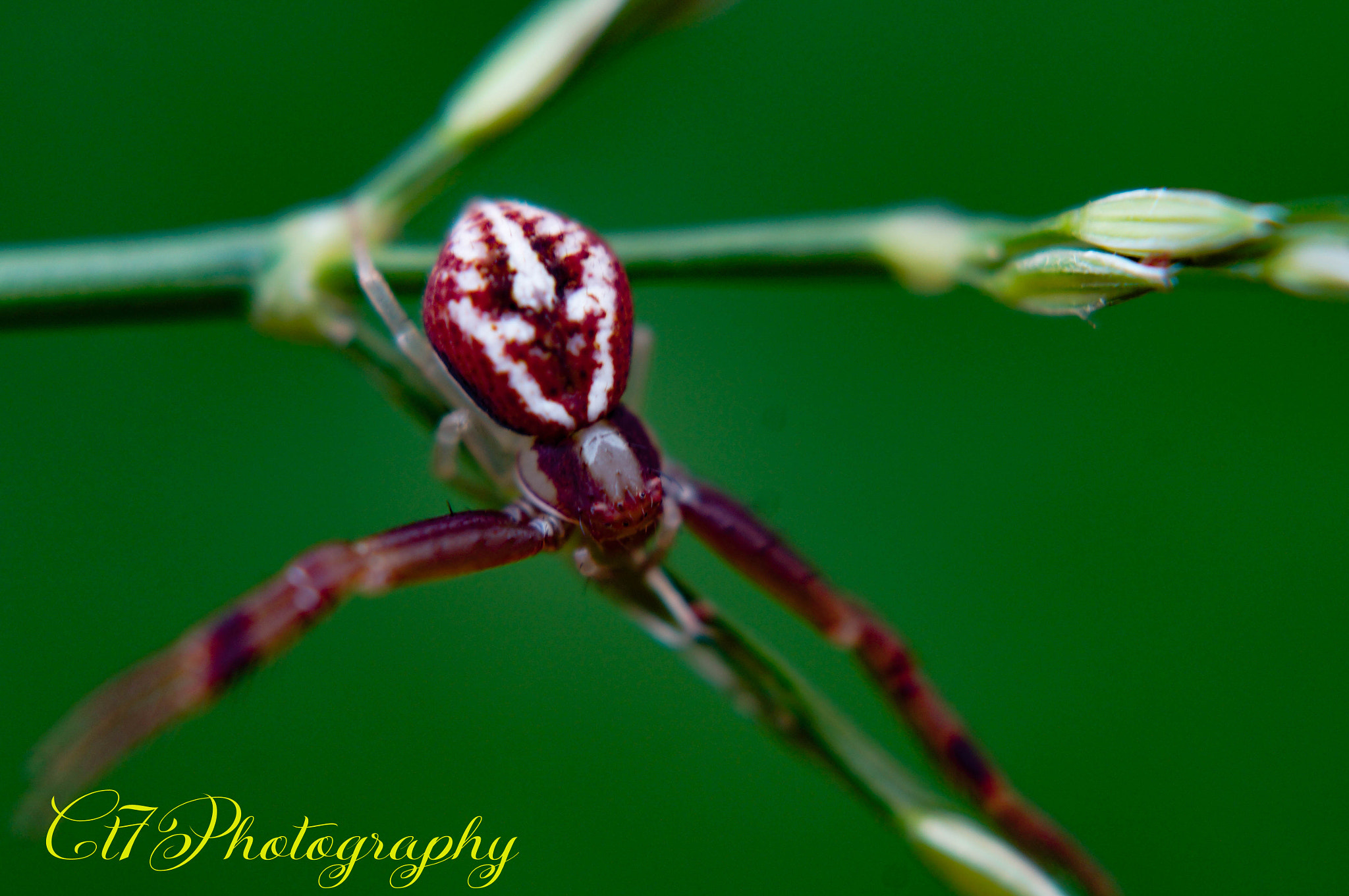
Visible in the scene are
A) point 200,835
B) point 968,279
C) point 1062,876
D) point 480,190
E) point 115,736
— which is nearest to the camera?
point 115,736

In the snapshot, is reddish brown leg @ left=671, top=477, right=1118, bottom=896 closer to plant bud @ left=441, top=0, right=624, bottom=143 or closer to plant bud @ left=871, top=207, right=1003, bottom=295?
plant bud @ left=871, top=207, right=1003, bottom=295

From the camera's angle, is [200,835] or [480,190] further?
[480,190]

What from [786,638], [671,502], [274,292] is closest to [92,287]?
[274,292]

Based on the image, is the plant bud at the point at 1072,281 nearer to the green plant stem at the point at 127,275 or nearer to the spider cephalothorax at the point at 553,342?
the spider cephalothorax at the point at 553,342

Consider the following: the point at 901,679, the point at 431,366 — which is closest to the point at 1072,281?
the point at 901,679

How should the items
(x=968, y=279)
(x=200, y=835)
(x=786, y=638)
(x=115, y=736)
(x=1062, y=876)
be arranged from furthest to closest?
(x=786, y=638), (x=200, y=835), (x=1062, y=876), (x=968, y=279), (x=115, y=736)

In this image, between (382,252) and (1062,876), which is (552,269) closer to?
(382,252)

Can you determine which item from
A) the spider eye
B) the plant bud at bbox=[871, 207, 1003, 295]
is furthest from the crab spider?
the plant bud at bbox=[871, 207, 1003, 295]
